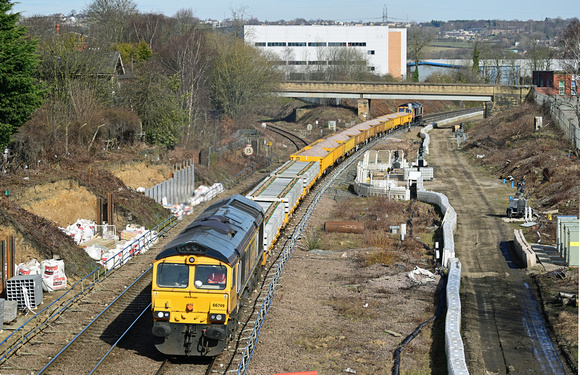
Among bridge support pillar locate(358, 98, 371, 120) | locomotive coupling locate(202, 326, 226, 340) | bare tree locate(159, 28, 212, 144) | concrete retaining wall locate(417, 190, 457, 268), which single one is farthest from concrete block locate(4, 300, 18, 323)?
bridge support pillar locate(358, 98, 371, 120)

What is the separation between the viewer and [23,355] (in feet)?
59.3

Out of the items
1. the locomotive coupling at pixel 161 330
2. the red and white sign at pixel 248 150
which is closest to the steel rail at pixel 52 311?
the locomotive coupling at pixel 161 330

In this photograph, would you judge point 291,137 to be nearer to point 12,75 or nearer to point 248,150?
point 248,150

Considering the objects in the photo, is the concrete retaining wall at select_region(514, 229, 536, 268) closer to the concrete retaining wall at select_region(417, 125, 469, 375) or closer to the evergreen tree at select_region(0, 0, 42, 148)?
the concrete retaining wall at select_region(417, 125, 469, 375)

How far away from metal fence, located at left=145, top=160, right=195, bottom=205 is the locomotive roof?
15.8m

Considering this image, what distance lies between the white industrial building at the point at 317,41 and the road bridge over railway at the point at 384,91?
119 feet

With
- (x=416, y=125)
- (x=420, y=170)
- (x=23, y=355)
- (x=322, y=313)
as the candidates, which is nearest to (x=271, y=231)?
(x=322, y=313)

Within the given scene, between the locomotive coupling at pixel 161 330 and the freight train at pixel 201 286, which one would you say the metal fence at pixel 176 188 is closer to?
the freight train at pixel 201 286

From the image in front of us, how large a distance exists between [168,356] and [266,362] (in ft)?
8.57

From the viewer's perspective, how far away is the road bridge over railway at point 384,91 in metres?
89.8

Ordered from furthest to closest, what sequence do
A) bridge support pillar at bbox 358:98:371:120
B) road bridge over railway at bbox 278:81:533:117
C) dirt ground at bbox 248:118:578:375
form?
bridge support pillar at bbox 358:98:371:120 < road bridge over railway at bbox 278:81:533:117 < dirt ground at bbox 248:118:578:375

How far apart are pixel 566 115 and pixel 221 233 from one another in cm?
5247

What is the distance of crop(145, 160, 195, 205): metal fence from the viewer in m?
37.9

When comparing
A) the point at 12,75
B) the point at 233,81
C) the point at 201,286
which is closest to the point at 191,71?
the point at 233,81
